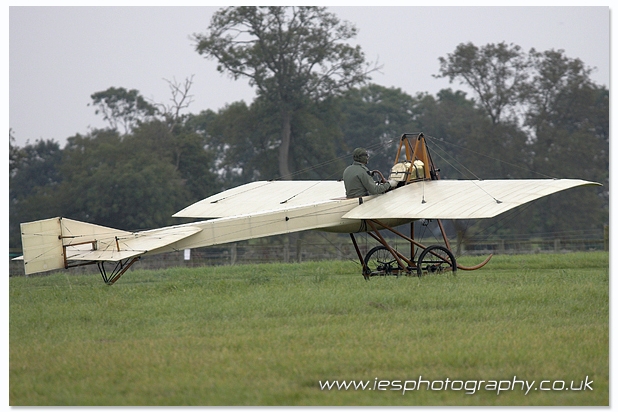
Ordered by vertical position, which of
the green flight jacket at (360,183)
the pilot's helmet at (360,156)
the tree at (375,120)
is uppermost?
the tree at (375,120)

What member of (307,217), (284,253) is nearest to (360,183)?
(307,217)

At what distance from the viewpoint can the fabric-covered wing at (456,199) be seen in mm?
13023

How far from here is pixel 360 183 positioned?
14.7 m

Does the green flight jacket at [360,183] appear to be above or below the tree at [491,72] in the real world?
below

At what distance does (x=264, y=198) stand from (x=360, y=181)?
9.12 feet

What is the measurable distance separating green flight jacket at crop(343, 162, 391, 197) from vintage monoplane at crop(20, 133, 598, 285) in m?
0.17

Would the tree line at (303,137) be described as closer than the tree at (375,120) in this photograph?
Yes

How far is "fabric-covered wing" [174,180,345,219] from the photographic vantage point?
635 inches

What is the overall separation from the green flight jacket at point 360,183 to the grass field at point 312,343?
202 cm

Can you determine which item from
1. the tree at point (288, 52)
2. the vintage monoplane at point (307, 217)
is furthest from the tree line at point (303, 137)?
the vintage monoplane at point (307, 217)

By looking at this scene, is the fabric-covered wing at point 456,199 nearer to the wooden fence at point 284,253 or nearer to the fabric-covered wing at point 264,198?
the fabric-covered wing at point 264,198

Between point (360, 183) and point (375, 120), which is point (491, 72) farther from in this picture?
point (360, 183)

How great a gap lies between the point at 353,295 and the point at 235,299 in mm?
1737

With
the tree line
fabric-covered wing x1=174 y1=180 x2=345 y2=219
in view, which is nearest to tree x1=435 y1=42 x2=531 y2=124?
the tree line
